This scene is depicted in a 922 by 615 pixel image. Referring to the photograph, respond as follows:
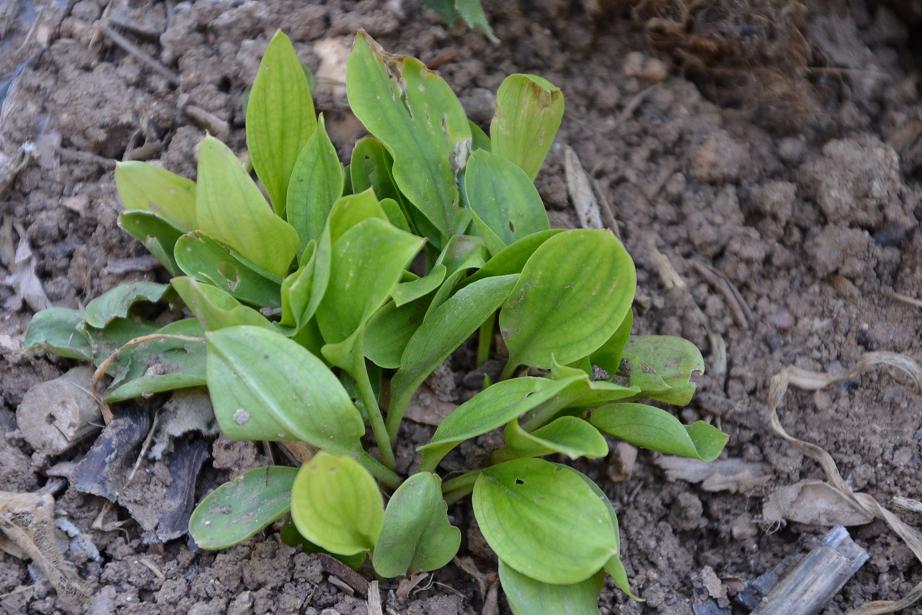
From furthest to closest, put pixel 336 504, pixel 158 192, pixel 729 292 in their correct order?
pixel 729 292 → pixel 158 192 → pixel 336 504

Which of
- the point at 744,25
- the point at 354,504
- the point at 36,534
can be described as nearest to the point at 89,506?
the point at 36,534

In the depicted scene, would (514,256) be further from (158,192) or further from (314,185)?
(158,192)

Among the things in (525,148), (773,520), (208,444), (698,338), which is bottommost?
(773,520)

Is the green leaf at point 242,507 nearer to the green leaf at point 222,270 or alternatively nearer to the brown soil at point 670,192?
the brown soil at point 670,192

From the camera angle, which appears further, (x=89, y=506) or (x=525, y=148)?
(x=525, y=148)

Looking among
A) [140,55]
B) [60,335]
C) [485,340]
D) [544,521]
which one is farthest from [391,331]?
[140,55]

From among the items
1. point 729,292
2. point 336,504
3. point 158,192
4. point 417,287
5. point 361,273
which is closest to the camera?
point 336,504

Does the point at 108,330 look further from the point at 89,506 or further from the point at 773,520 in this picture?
the point at 773,520

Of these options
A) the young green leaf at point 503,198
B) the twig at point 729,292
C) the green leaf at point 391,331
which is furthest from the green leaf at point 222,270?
the twig at point 729,292
